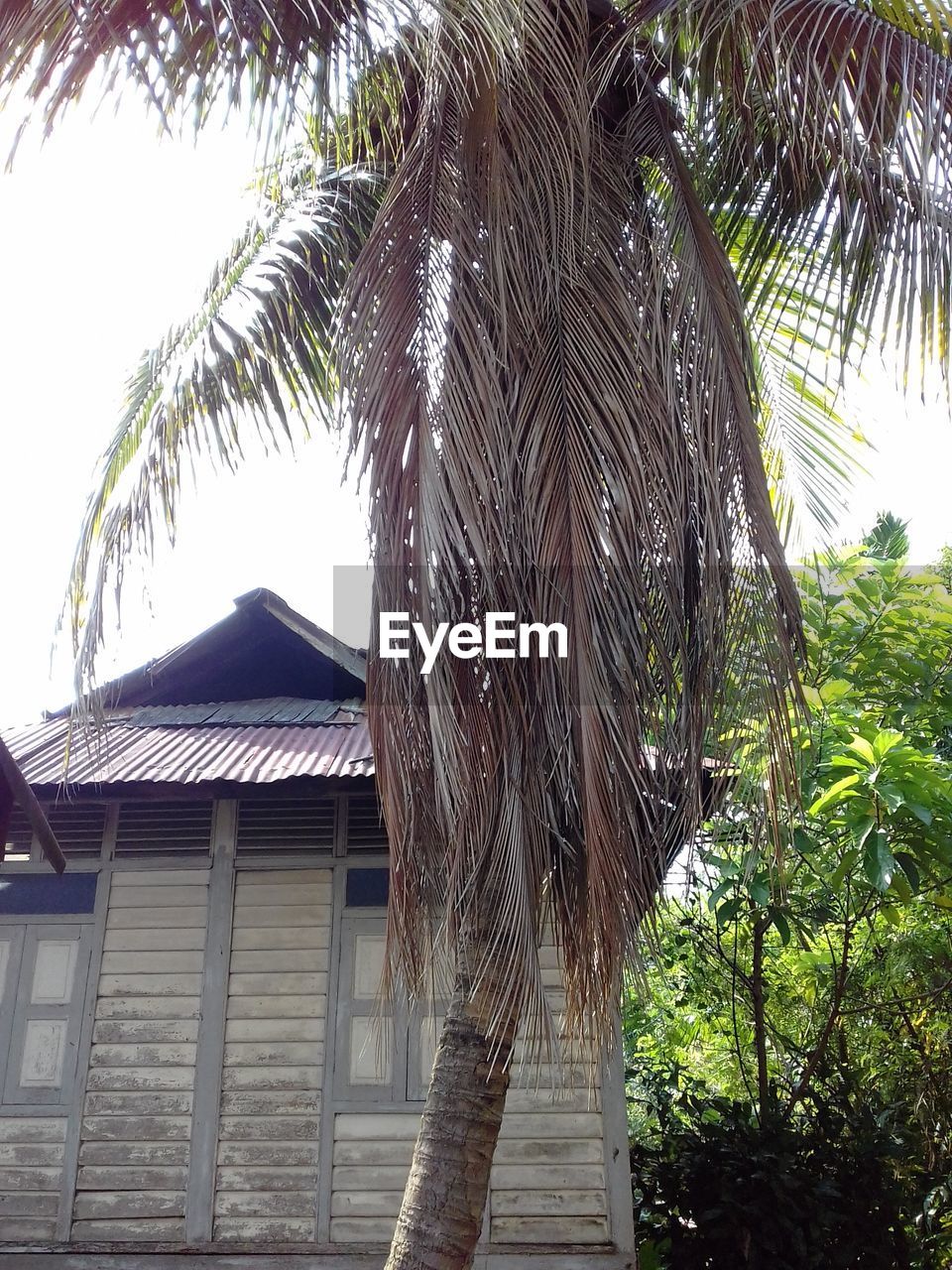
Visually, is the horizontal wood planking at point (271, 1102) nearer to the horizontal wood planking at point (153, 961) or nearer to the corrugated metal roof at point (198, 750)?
the horizontal wood planking at point (153, 961)

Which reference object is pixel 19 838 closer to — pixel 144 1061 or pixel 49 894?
pixel 49 894

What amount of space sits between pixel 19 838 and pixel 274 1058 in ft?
7.13

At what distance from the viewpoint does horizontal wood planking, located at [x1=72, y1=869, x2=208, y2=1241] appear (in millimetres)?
5848

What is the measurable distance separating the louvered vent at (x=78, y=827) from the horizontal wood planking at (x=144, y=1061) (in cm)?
29

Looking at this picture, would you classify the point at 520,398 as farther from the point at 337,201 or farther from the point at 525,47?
the point at 337,201

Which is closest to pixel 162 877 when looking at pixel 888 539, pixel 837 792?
pixel 837 792

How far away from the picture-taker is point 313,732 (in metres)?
6.77

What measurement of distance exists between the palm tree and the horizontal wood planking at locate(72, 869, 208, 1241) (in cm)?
261

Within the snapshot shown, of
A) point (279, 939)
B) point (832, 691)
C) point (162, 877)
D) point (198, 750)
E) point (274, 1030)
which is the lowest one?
point (274, 1030)

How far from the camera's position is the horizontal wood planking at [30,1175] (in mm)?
5867

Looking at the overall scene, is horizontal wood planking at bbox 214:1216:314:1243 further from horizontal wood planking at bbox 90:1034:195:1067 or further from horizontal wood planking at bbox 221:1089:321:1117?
horizontal wood planking at bbox 90:1034:195:1067

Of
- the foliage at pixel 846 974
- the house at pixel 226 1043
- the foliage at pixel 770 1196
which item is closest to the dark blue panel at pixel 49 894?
the house at pixel 226 1043

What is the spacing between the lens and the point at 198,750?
21.1 ft

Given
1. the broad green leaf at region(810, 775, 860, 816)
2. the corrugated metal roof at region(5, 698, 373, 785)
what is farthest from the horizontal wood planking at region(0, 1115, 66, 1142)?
the broad green leaf at region(810, 775, 860, 816)
